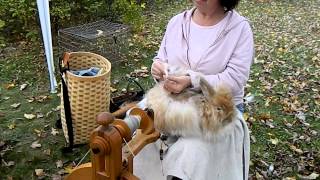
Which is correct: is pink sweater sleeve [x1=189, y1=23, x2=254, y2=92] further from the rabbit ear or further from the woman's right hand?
the woman's right hand

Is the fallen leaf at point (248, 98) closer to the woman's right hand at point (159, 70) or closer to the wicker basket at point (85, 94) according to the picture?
the wicker basket at point (85, 94)

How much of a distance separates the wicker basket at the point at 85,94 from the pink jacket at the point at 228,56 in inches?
31.8

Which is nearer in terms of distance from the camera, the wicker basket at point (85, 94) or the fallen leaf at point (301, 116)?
the wicker basket at point (85, 94)

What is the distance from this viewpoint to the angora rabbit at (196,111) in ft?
4.98

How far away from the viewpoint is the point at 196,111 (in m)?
1.52

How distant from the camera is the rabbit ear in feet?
5.06

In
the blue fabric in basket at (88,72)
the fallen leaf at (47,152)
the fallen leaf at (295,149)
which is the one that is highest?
the blue fabric in basket at (88,72)

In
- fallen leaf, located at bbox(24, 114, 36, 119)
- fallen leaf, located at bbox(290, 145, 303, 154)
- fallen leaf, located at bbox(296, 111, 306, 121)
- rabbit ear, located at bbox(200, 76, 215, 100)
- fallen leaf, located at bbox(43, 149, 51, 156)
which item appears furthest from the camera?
fallen leaf, located at bbox(296, 111, 306, 121)

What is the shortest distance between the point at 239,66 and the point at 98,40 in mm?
2353

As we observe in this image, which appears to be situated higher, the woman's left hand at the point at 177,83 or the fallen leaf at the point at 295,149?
the woman's left hand at the point at 177,83

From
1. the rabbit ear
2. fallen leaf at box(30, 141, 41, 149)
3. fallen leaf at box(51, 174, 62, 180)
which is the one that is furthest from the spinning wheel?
fallen leaf at box(30, 141, 41, 149)

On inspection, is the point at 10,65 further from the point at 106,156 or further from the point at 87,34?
the point at 106,156

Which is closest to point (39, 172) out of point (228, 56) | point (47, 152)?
point (47, 152)

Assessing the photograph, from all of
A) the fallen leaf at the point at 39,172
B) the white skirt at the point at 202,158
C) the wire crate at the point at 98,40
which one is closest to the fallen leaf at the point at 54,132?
the fallen leaf at the point at 39,172
